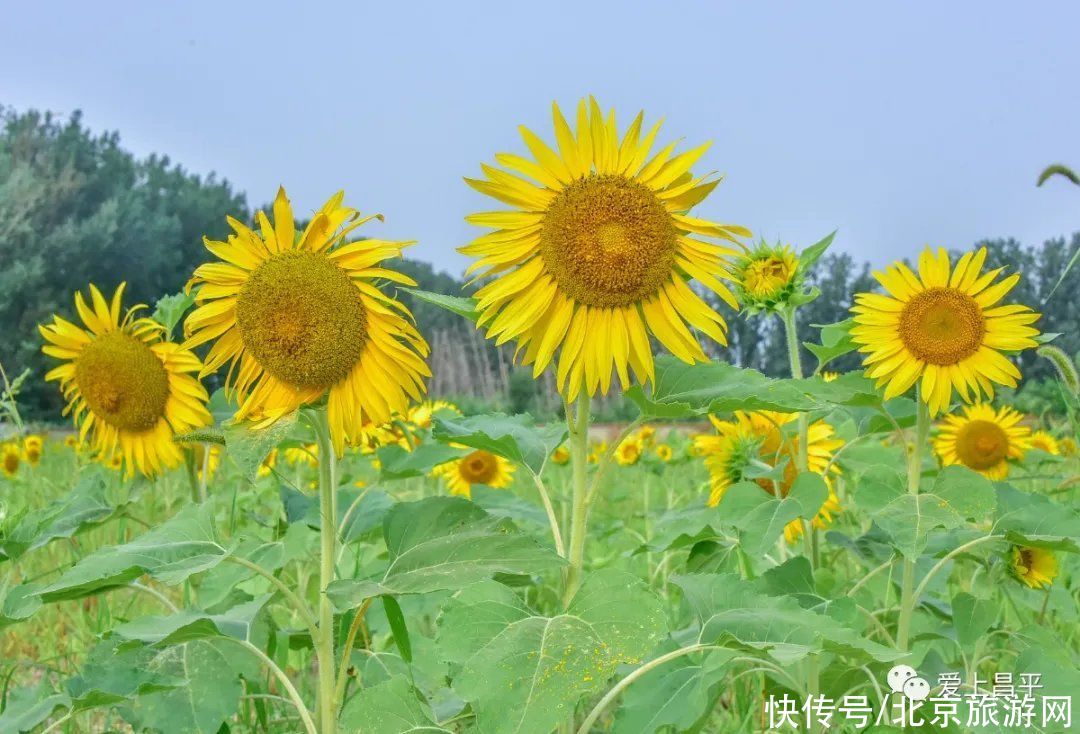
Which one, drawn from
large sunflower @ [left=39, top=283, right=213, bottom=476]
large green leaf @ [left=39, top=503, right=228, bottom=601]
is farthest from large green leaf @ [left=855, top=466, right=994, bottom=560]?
large sunflower @ [left=39, top=283, right=213, bottom=476]

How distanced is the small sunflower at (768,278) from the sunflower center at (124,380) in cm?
143

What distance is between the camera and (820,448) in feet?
9.53

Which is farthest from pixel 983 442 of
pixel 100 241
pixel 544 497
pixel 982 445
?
pixel 100 241

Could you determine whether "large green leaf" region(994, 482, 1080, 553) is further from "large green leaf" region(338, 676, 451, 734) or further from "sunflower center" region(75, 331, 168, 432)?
"sunflower center" region(75, 331, 168, 432)

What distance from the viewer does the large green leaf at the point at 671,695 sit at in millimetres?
1663

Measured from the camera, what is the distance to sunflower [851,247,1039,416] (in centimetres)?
230

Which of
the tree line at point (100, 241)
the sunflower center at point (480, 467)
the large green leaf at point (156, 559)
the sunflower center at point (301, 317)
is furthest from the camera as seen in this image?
the tree line at point (100, 241)

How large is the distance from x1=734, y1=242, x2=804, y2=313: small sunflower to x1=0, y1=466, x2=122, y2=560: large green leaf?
1496mm

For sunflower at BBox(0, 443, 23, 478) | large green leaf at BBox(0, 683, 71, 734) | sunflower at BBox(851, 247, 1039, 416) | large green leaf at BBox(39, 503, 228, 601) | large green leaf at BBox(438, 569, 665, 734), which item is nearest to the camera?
large green leaf at BBox(438, 569, 665, 734)

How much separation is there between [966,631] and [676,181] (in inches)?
45.6

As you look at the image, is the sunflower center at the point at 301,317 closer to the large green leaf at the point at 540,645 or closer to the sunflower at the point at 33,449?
the large green leaf at the point at 540,645

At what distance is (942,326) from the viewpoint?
2.35 meters

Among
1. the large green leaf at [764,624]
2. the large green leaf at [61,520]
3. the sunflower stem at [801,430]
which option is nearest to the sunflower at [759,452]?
the sunflower stem at [801,430]

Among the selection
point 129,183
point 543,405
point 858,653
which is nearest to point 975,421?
point 858,653
